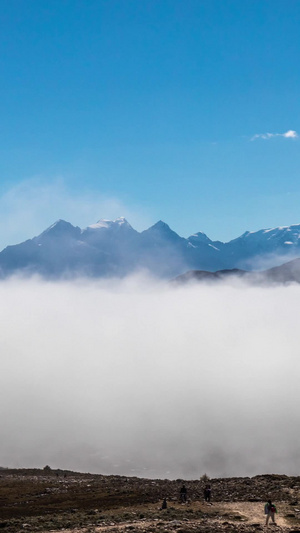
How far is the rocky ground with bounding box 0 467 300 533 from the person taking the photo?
4238cm

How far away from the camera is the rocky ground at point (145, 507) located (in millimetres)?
42375

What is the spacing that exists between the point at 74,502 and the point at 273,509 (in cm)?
2890

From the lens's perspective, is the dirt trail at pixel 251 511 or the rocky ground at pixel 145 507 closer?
the rocky ground at pixel 145 507

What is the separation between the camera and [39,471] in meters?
111

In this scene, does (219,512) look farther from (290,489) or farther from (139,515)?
(290,489)

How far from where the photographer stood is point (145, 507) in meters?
52.7

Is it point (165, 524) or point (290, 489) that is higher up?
point (290, 489)

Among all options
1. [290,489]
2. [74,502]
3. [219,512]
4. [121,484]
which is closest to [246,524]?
[219,512]

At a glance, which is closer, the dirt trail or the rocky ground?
the rocky ground

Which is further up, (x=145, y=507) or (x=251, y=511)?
(x=251, y=511)

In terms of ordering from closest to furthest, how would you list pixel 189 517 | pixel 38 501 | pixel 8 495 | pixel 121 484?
pixel 189 517, pixel 38 501, pixel 8 495, pixel 121 484

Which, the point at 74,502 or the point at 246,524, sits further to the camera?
the point at 74,502

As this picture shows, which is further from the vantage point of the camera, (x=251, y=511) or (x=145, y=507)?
(x=145, y=507)

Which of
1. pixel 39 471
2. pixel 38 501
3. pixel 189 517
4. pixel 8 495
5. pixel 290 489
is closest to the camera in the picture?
pixel 189 517
